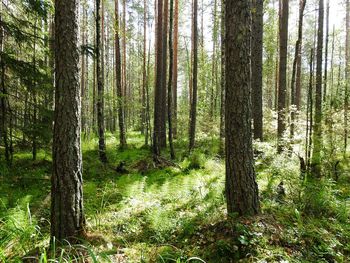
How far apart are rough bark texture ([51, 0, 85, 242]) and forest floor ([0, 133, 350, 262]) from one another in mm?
357

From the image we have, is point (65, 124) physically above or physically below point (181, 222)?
above

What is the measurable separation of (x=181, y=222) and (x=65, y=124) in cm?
246

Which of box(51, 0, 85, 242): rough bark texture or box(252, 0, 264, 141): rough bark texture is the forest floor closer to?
box(51, 0, 85, 242): rough bark texture

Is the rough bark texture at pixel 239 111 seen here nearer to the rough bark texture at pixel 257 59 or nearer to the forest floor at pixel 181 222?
the forest floor at pixel 181 222

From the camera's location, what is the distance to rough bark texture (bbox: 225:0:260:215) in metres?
3.88

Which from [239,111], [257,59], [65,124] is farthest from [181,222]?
[257,59]

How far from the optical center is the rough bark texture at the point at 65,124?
3666 mm

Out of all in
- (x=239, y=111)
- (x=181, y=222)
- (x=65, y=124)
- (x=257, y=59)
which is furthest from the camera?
(x=257, y=59)

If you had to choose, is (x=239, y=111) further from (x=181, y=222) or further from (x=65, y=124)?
(x=65, y=124)

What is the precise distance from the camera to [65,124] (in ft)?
12.0

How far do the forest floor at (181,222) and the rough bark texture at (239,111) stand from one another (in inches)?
15.3

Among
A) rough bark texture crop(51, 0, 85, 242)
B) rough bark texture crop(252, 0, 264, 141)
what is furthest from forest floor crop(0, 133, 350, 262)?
rough bark texture crop(252, 0, 264, 141)

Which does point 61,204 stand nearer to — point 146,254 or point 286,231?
point 146,254

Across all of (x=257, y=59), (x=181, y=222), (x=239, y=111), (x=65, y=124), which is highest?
(x=257, y=59)
